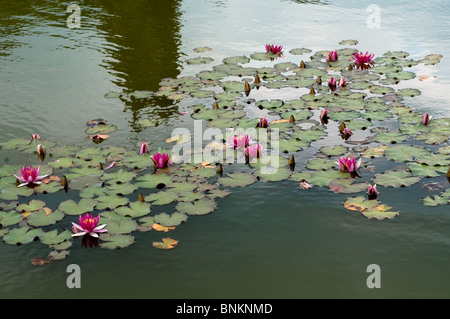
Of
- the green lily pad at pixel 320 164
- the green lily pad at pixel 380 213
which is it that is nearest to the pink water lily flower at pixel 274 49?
the green lily pad at pixel 320 164

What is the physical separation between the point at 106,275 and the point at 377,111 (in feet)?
13.2

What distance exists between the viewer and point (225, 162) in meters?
5.25

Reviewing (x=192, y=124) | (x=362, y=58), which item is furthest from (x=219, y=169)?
(x=362, y=58)

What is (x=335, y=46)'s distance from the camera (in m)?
8.87

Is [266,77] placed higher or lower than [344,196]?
higher

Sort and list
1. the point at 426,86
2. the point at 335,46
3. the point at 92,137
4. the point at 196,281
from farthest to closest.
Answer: the point at 335,46, the point at 426,86, the point at 92,137, the point at 196,281

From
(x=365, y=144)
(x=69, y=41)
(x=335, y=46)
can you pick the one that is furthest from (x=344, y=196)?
(x=69, y=41)

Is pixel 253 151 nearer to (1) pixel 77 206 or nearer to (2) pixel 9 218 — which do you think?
(1) pixel 77 206

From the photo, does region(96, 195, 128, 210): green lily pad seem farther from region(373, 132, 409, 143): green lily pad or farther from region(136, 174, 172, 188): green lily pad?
region(373, 132, 409, 143): green lily pad

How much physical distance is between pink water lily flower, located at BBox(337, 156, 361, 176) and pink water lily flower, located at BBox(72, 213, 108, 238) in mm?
2254

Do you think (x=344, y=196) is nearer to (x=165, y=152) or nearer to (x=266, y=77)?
(x=165, y=152)

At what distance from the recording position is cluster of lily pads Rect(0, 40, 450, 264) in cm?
433

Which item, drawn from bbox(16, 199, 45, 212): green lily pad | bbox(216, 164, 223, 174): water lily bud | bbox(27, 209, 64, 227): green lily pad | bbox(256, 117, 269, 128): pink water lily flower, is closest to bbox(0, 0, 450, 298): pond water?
bbox(16, 199, 45, 212): green lily pad

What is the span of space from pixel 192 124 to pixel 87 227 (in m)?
2.37
